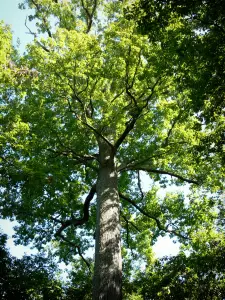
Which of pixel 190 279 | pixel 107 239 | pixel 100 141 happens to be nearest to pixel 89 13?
pixel 100 141

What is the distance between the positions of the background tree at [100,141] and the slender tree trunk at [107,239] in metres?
0.02

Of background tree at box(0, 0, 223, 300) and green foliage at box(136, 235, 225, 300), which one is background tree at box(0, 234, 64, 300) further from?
green foliage at box(136, 235, 225, 300)

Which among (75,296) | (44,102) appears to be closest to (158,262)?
(75,296)

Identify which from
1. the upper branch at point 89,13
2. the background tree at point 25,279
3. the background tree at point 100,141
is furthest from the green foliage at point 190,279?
the upper branch at point 89,13

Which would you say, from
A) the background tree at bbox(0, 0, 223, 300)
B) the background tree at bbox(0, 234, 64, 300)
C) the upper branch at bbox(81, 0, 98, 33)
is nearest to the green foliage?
the background tree at bbox(0, 0, 223, 300)

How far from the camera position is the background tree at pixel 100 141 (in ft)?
24.1

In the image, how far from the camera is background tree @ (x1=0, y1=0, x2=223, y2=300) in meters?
7.36

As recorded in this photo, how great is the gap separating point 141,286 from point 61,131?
5432 millimetres

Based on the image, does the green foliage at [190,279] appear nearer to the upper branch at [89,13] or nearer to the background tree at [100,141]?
the background tree at [100,141]

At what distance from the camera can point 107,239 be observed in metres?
6.38

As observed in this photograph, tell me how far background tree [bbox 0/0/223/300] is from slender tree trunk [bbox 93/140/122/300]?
2 centimetres

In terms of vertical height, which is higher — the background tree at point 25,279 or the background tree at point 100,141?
the background tree at point 100,141

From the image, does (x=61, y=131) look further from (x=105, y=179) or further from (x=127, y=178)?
(x=127, y=178)

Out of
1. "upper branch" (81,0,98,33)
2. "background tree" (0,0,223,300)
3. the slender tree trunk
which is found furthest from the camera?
"upper branch" (81,0,98,33)
